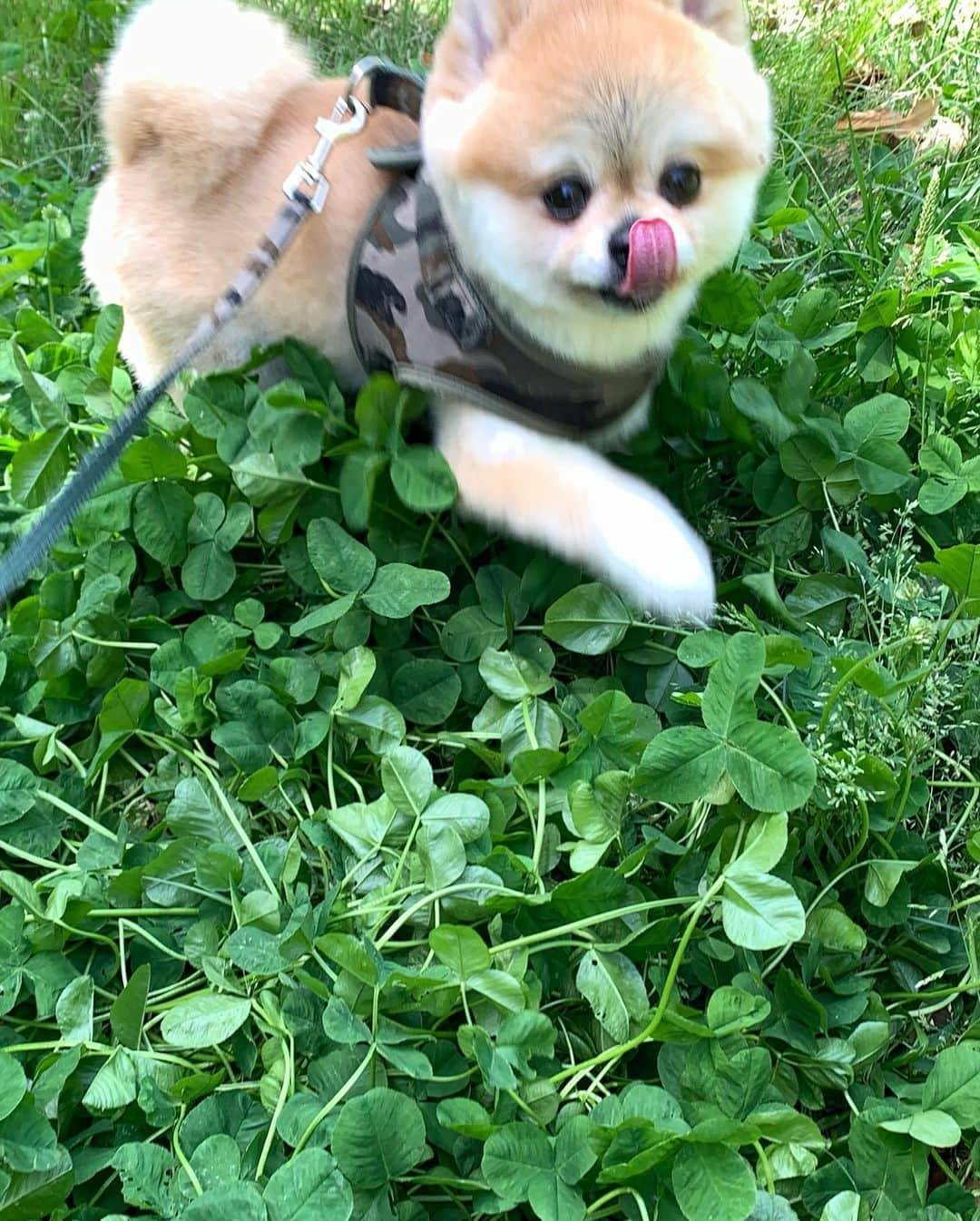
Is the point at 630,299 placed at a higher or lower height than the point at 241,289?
higher

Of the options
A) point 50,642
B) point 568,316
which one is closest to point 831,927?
point 568,316

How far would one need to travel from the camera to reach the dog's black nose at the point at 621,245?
1159 mm

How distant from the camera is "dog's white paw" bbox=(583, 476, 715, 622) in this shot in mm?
1237

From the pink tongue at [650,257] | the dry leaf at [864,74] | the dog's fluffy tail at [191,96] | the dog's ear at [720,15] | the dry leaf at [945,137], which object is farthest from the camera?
the dry leaf at [864,74]

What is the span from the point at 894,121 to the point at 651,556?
1650 mm

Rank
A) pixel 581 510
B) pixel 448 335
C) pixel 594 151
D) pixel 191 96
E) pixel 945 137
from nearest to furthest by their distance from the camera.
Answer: pixel 594 151
pixel 581 510
pixel 448 335
pixel 191 96
pixel 945 137

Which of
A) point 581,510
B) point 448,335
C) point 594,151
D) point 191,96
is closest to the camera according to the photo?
point 594,151

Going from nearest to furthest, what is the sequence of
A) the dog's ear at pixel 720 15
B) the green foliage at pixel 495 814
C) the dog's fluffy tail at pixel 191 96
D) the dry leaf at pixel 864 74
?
the green foliage at pixel 495 814
the dog's ear at pixel 720 15
the dog's fluffy tail at pixel 191 96
the dry leaf at pixel 864 74

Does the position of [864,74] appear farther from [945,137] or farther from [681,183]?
[681,183]

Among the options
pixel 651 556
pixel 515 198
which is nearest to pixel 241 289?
pixel 515 198

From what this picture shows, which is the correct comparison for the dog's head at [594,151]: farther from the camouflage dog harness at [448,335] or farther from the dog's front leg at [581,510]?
the dog's front leg at [581,510]

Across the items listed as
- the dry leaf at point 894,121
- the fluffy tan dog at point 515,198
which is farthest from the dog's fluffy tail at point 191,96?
the dry leaf at point 894,121

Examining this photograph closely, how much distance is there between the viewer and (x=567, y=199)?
1.21 m

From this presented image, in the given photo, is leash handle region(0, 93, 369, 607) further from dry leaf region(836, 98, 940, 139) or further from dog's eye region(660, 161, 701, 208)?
dry leaf region(836, 98, 940, 139)
